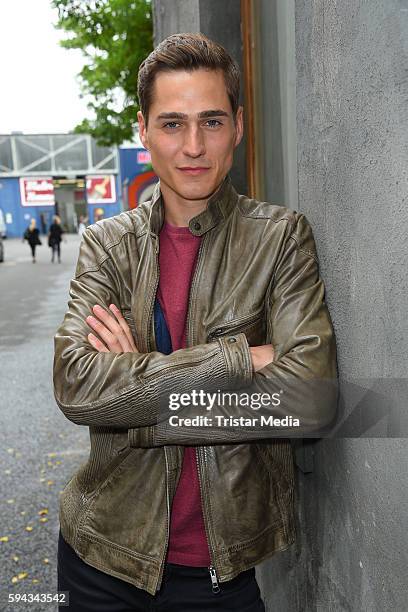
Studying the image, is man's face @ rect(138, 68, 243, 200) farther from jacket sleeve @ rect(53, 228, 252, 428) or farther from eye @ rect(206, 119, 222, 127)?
jacket sleeve @ rect(53, 228, 252, 428)

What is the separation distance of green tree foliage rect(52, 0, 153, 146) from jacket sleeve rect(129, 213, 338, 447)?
331 inches

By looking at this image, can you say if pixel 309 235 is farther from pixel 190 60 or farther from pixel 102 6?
pixel 102 6

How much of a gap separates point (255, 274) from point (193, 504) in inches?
26.6

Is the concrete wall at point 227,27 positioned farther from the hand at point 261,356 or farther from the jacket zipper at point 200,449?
the hand at point 261,356

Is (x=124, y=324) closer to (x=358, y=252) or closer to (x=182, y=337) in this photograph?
(x=182, y=337)

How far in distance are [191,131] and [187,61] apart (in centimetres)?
18

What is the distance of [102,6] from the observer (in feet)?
32.9

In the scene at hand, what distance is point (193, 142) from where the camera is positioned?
6.03 feet

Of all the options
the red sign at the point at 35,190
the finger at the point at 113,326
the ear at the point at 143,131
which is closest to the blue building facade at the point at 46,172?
the red sign at the point at 35,190

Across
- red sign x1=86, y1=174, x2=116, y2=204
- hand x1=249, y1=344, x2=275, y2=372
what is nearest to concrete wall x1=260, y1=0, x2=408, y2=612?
hand x1=249, y1=344, x2=275, y2=372

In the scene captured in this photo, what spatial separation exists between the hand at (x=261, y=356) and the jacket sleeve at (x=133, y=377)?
0.07 metres

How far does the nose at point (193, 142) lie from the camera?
1.84 m

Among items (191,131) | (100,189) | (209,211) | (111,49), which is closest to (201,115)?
(191,131)

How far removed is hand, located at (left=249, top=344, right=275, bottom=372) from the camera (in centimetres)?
182
